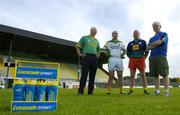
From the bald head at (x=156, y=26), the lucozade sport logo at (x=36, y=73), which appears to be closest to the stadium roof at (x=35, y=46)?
the bald head at (x=156, y=26)

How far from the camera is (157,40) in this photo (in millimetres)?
6902

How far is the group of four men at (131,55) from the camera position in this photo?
689 cm

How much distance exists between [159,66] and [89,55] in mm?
1815

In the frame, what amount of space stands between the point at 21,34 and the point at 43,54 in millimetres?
8030

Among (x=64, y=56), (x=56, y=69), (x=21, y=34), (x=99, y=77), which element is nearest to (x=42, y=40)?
(x=21, y=34)

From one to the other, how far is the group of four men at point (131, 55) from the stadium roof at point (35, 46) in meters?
23.2

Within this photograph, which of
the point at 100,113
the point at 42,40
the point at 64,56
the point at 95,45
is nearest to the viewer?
the point at 100,113

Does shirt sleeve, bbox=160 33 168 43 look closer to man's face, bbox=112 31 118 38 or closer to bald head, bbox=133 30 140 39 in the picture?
bald head, bbox=133 30 140 39

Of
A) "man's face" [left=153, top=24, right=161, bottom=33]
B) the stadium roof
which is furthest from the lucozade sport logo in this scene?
the stadium roof

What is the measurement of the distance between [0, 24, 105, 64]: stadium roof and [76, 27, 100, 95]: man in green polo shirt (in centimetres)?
2317

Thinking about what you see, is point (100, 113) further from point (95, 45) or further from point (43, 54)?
point (43, 54)

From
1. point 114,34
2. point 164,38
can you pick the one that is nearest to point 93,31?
point 114,34

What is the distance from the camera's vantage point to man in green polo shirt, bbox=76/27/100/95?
7.32m

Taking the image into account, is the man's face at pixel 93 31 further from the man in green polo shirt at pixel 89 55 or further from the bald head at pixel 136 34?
the bald head at pixel 136 34
